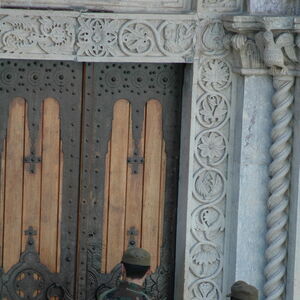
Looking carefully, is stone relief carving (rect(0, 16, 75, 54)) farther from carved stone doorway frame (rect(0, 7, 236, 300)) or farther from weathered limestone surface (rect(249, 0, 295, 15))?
weathered limestone surface (rect(249, 0, 295, 15))

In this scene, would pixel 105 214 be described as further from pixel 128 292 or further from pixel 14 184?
pixel 128 292

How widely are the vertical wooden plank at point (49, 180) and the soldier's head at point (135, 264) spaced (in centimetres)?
120

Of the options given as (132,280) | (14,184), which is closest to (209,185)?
(14,184)

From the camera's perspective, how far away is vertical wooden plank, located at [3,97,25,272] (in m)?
9.23

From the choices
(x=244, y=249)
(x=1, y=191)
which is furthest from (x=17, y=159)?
(x=244, y=249)

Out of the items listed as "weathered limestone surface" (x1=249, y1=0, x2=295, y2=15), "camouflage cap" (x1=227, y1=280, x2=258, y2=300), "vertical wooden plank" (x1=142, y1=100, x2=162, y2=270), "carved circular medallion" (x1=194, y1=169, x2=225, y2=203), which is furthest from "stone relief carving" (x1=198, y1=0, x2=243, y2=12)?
"camouflage cap" (x1=227, y1=280, x2=258, y2=300)

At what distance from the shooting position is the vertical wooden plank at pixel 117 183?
30.9ft

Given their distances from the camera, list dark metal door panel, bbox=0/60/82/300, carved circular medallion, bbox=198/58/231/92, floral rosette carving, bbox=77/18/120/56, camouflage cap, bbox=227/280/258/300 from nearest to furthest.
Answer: camouflage cap, bbox=227/280/258/300, floral rosette carving, bbox=77/18/120/56, dark metal door panel, bbox=0/60/82/300, carved circular medallion, bbox=198/58/231/92

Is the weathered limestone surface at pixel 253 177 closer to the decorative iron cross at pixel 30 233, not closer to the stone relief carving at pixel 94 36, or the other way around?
the stone relief carving at pixel 94 36

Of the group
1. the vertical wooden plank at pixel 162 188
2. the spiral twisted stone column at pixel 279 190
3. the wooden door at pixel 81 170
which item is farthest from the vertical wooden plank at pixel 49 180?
the spiral twisted stone column at pixel 279 190

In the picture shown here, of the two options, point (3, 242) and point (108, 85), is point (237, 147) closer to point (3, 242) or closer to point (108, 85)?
point (108, 85)

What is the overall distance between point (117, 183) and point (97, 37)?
957mm

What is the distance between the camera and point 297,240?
30.4 ft

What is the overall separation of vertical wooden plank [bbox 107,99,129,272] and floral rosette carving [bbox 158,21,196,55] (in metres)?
0.46
